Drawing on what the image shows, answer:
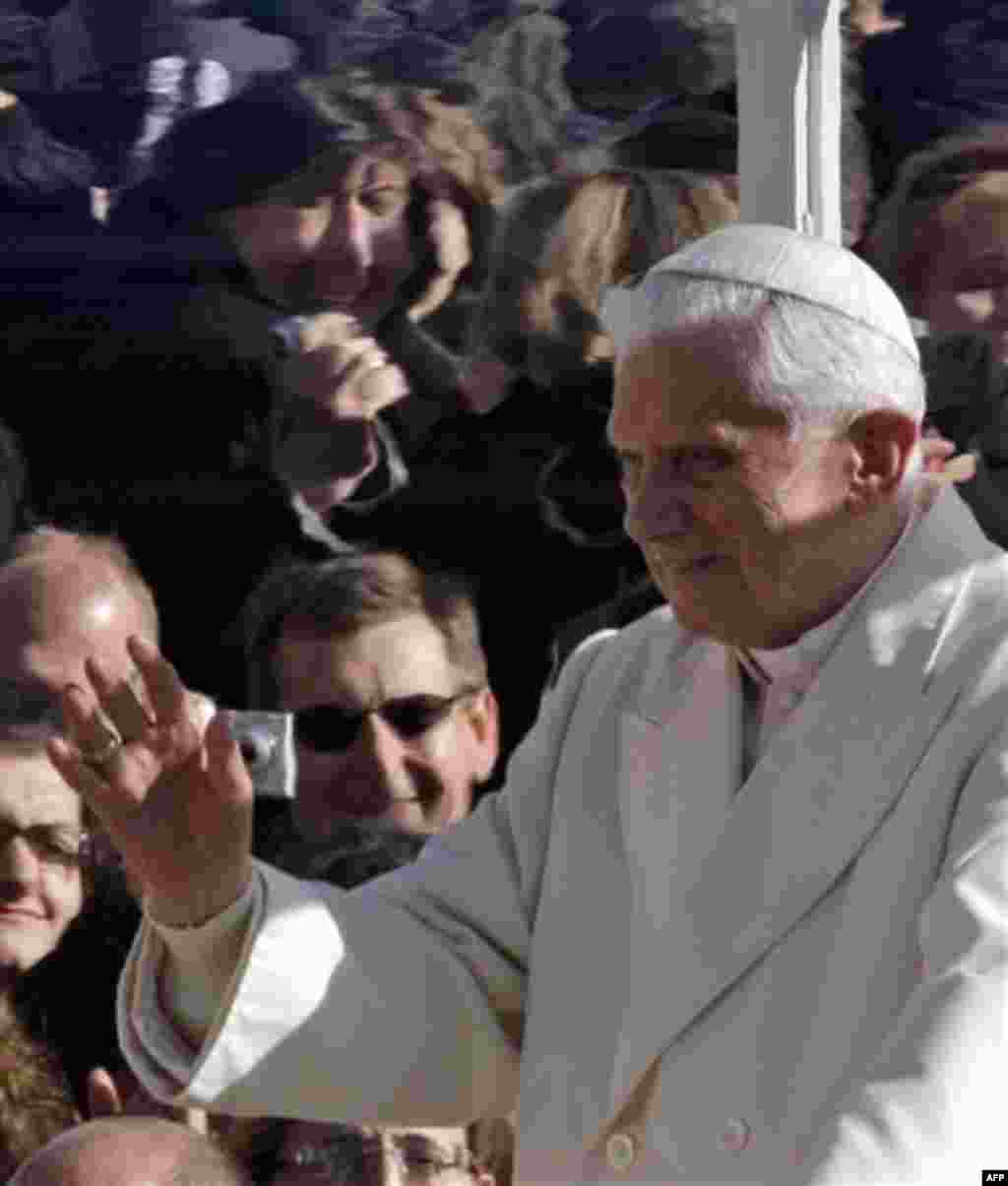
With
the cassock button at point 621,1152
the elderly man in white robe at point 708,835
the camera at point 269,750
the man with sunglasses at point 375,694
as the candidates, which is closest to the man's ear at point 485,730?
the man with sunglasses at point 375,694

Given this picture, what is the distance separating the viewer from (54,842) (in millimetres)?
3729

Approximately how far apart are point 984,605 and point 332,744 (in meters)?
1.32

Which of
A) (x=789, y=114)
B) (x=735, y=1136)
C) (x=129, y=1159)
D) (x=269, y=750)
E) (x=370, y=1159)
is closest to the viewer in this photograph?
(x=735, y=1136)

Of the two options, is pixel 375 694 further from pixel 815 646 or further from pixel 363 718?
pixel 815 646

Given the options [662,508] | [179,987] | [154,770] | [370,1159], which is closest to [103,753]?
[154,770]

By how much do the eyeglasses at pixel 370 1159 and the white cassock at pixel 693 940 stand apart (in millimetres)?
720

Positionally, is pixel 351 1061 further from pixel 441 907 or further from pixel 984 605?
pixel 984 605

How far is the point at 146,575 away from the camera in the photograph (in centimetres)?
369

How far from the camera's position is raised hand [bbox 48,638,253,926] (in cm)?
248

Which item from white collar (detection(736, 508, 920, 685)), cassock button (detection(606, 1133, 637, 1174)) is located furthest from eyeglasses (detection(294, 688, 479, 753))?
cassock button (detection(606, 1133, 637, 1174))

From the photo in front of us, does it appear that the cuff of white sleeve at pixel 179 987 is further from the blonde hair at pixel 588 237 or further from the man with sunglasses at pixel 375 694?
the blonde hair at pixel 588 237

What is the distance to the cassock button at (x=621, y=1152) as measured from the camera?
2555 millimetres

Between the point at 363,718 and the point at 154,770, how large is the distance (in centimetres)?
125

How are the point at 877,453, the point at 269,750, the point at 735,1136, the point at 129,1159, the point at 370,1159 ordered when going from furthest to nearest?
the point at 269,750
the point at 370,1159
the point at 129,1159
the point at 877,453
the point at 735,1136
